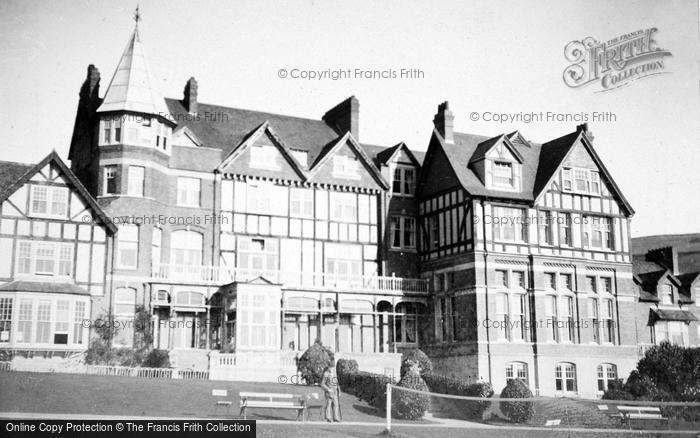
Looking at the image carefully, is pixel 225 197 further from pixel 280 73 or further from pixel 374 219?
pixel 280 73

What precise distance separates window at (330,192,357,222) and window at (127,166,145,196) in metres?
7.74

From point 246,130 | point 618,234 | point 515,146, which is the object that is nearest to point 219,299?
point 246,130

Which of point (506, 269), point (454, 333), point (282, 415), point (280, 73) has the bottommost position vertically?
point (282, 415)

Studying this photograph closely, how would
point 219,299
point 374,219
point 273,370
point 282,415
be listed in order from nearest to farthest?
point 282,415 < point 273,370 < point 219,299 < point 374,219

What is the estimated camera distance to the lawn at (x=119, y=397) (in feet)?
63.1

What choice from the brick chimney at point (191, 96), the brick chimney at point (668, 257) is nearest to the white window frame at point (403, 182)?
the brick chimney at point (191, 96)

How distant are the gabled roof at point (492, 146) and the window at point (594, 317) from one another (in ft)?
20.7

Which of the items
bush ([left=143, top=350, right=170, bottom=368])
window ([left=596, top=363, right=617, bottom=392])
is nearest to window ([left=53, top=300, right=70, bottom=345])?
bush ([left=143, top=350, right=170, bottom=368])

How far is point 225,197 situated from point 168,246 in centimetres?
294

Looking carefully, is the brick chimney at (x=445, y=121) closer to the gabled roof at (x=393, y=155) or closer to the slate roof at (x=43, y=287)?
the gabled roof at (x=393, y=155)

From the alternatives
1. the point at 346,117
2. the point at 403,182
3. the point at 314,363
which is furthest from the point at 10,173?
the point at 403,182

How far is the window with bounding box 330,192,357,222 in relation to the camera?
33844 mm

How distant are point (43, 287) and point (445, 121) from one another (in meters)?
16.7

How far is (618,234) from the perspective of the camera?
3475cm
